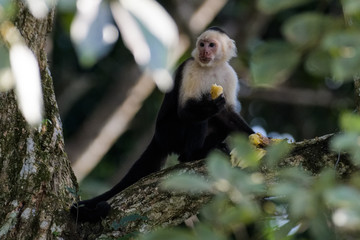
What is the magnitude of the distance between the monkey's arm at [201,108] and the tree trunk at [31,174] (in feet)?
4.01

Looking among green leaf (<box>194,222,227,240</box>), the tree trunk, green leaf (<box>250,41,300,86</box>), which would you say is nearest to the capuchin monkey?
the tree trunk

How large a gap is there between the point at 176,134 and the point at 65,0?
147 inches

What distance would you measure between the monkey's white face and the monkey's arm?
338 mm

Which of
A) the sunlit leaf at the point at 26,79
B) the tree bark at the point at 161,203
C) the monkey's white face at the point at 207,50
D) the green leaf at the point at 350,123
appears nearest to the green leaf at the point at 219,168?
the green leaf at the point at 350,123

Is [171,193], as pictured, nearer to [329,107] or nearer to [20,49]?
[20,49]

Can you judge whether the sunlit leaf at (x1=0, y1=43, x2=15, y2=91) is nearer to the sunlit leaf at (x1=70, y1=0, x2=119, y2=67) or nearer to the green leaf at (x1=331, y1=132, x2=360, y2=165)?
the sunlit leaf at (x1=70, y1=0, x2=119, y2=67)

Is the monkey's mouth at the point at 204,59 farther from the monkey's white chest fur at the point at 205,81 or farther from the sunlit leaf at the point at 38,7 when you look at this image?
the sunlit leaf at the point at 38,7

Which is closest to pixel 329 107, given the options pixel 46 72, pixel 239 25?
pixel 239 25

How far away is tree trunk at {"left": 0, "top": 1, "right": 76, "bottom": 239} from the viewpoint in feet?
10.0

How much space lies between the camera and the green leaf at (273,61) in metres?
0.98

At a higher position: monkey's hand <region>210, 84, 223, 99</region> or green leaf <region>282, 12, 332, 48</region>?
green leaf <region>282, 12, 332, 48</region>

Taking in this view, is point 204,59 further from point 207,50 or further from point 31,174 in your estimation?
point 31,174

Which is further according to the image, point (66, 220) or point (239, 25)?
point (239, 25)

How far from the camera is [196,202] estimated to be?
10.4ft
